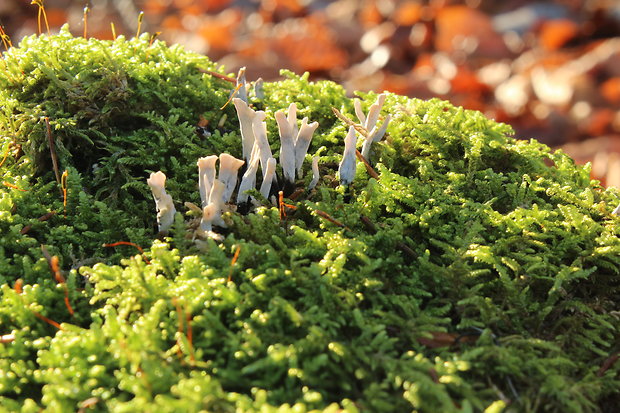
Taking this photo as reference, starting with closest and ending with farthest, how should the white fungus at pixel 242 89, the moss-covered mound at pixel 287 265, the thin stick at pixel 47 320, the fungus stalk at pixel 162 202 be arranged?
the moss-covered mound at pixel 287 265
the thin stick at pixel 47 320
the fungus stalk at pixel 162 202
the white fungus at pixel 242 89

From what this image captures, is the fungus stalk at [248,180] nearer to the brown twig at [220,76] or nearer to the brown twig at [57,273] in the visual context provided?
the brown twig at [57,273]

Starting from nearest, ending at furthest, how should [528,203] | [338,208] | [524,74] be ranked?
1. [338,208]
2. [528,203]
3. [524,74]

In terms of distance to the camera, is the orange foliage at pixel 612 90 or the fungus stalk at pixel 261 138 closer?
the fungus stalk at pixel 261 138

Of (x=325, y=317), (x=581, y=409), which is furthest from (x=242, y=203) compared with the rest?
(x=581, y=409)

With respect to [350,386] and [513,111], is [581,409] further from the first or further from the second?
[513,111]

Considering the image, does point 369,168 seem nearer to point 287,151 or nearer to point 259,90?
point 287,151

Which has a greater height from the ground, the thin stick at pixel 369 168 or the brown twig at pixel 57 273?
the thin stick at pixel 369 168

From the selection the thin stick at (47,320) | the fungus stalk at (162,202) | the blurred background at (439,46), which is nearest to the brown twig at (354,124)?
the fungus stalk at (162,202)
